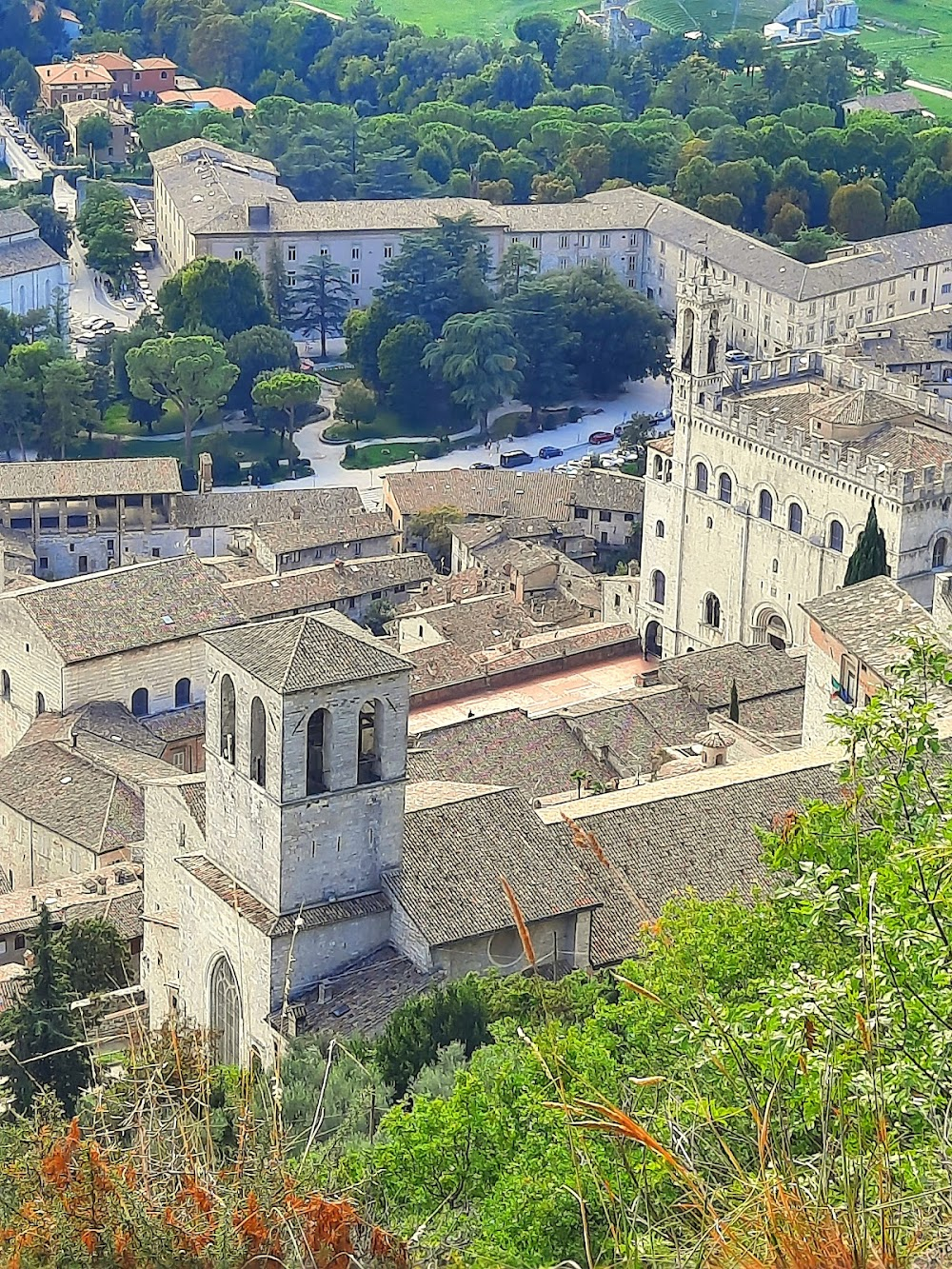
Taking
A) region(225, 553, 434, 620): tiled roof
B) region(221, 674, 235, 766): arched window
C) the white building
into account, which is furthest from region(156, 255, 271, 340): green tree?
region(221, 674, 235, 766): arched window

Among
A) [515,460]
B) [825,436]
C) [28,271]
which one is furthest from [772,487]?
[28,271]

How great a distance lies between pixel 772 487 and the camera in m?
43.9

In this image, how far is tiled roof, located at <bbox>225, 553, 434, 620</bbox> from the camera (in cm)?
4391

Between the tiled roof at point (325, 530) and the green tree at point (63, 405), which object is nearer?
the tiled roof at point (325, 530)

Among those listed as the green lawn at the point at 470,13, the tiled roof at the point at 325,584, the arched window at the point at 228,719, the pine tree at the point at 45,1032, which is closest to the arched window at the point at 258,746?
the arched window at the point at 228,719

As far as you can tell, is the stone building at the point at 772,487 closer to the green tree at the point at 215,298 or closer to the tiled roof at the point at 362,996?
the tiled roof at the point at 362,996

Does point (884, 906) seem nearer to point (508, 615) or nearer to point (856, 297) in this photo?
point (508, 615)

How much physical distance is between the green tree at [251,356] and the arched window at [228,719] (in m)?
38.5

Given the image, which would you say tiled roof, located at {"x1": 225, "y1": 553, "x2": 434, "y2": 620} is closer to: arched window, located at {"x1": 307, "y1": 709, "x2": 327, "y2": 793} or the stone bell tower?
the stone bell tower

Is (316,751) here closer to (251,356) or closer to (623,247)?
(251,356)

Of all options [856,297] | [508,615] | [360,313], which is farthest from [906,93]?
[508,615]

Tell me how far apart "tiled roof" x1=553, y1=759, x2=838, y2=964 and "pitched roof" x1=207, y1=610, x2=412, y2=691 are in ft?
10.5

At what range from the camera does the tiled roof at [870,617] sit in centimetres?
3159

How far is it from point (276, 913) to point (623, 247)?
52360mm
